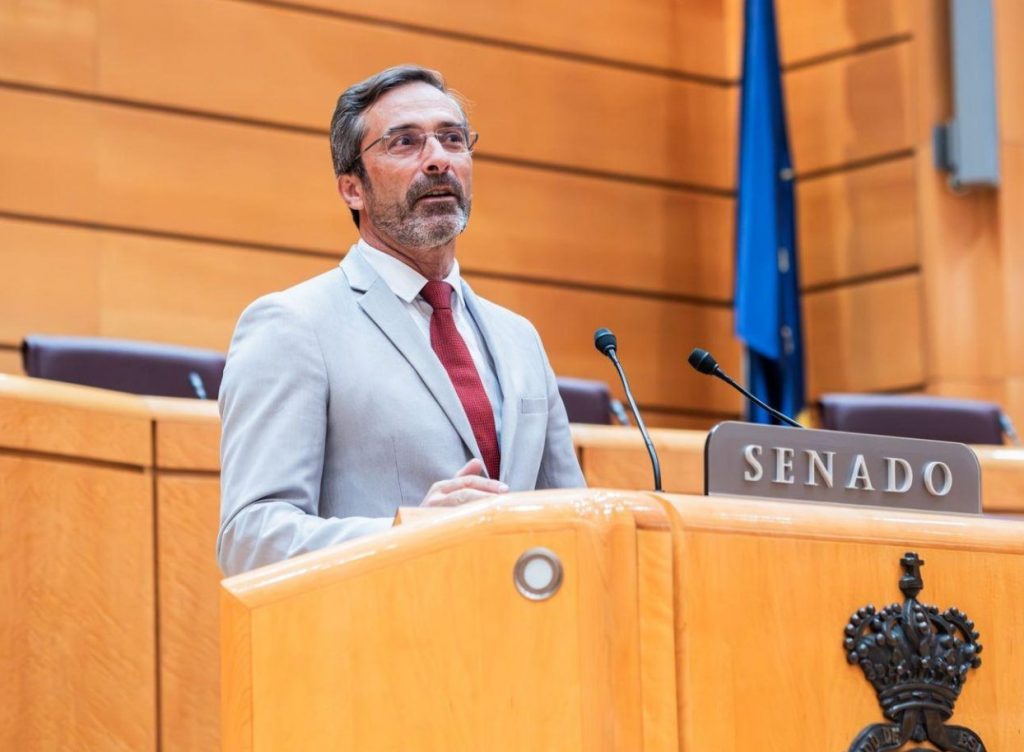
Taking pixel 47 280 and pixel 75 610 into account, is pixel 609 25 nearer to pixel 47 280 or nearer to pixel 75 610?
pixel 47 280

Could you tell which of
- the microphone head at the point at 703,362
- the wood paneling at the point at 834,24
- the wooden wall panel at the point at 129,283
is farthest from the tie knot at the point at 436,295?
the wood paneling at the point at 834,24

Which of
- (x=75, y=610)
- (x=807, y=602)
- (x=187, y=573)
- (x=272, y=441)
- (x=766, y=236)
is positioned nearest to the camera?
(x=807, y=602)

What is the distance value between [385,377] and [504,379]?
0.20 m

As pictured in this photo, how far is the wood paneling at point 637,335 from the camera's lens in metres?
5.16

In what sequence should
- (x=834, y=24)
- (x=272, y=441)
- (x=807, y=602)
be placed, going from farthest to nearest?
1. (x=834, y=24)
2. (x=272, y=441)
3. (x=807, y=602)

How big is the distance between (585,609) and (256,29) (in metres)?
3.62

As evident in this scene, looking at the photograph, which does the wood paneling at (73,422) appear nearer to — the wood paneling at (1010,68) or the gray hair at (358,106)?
the gray hair at (358,106)

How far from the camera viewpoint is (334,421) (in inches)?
78.8

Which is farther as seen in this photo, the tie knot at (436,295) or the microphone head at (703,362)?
Answer: the tie knot at (436,295)

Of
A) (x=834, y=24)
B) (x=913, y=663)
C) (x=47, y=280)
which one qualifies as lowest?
(x=913, y=663)

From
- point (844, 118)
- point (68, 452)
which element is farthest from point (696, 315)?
point (68, 452)

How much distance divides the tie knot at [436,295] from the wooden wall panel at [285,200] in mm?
2462

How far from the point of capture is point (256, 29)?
188 inches

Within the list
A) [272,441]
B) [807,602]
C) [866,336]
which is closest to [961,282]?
[866,336]
